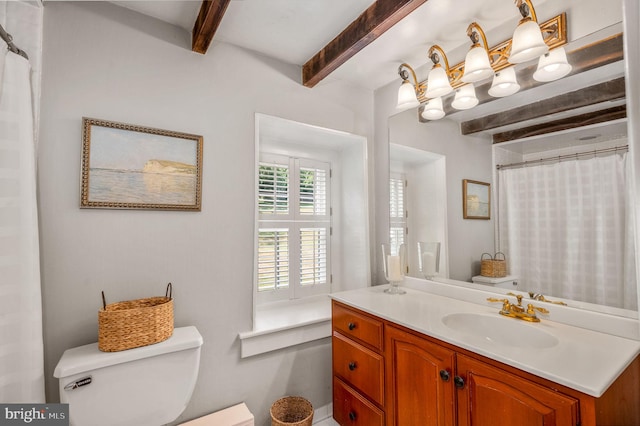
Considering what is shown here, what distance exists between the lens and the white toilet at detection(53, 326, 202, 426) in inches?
43.7

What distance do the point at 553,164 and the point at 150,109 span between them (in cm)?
198

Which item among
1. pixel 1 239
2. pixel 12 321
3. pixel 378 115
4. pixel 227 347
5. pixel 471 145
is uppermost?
pixel 378 115

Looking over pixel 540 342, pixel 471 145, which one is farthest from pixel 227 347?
pixel 471 145

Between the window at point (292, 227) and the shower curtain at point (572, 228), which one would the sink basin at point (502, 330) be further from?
the window at point (292, 227)

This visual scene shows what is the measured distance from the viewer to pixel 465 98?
1.61 m

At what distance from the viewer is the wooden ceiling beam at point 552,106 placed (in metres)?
1.15

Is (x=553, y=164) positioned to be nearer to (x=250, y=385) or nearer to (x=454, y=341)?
(x=454, y=341)

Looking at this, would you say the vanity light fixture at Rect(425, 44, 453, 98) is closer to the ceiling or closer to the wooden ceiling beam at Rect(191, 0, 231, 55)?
the ceiling

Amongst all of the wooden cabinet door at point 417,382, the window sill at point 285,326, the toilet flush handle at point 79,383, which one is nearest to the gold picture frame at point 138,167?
the toilet flush handle at point 79,383

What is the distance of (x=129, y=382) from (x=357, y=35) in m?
1.92

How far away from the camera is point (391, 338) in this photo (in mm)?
1366

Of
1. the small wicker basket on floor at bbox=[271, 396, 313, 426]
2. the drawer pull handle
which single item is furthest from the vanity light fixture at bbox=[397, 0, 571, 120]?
the small wicker basket on floor at bbox=[271, 396, 313, 426]

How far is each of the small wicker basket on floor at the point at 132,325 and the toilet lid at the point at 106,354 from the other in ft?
0.08

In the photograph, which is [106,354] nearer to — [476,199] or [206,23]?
[206,23]
